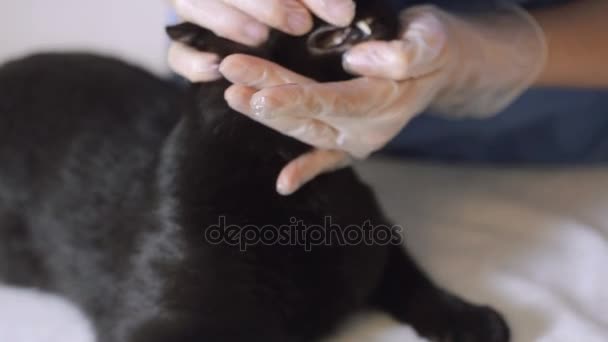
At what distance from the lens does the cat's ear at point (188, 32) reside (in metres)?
0.65

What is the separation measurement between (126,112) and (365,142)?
34cm

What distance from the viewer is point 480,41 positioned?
30.2 inches

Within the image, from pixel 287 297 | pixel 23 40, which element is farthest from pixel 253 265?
pixel 23 40

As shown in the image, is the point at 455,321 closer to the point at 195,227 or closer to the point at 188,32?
the point at 195,227

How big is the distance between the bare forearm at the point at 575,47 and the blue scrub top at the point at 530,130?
26 mm

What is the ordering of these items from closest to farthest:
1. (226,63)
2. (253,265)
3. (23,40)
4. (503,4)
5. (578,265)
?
(226,63), (253,265), (578,265), (503,4), (23,40)

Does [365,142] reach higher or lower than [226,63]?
lower

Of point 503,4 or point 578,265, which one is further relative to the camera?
point 503,4

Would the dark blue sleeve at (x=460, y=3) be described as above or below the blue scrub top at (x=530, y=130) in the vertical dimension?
above

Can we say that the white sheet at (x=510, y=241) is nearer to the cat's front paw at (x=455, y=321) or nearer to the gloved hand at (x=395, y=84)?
the cat's front paw at (x=455, y=321)

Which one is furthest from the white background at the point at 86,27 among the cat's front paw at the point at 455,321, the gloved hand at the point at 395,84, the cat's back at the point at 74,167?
the cat's front paw at the point at 455,321

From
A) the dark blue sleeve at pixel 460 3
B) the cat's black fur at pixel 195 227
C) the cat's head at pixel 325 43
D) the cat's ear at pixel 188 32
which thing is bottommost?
the cat's black fur at pixel 195 227

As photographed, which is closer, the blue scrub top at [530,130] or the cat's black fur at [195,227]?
the cat's black fur at [195,227]

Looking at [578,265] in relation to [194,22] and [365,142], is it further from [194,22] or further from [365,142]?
[194,22]
